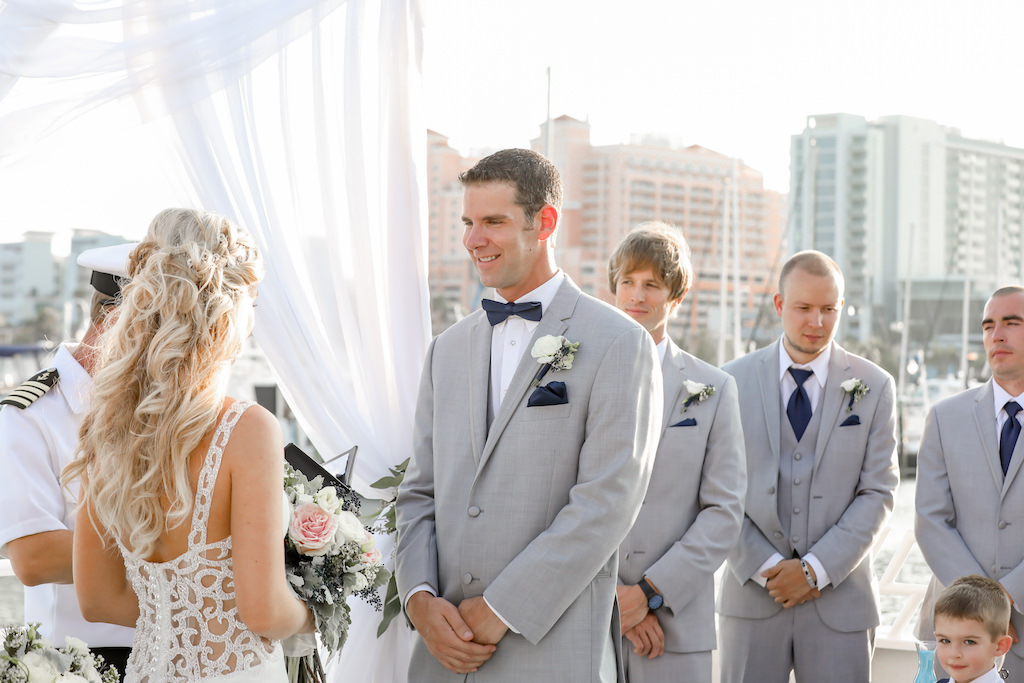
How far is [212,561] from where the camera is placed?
1.96 metres

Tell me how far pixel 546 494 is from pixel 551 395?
0.82 feet

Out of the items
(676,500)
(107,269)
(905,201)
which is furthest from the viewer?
(905,201)

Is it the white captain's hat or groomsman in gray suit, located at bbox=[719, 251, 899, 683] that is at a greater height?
the white captain's hat

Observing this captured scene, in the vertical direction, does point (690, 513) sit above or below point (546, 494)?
below

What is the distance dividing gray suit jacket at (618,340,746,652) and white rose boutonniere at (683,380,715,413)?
13 millimetres

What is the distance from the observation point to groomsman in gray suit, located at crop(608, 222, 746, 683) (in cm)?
299

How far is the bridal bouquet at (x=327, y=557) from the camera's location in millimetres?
2098

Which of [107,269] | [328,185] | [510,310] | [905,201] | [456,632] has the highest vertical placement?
[905,201]

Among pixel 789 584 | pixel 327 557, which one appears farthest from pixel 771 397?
pixel 327 557

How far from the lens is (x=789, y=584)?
131 inches

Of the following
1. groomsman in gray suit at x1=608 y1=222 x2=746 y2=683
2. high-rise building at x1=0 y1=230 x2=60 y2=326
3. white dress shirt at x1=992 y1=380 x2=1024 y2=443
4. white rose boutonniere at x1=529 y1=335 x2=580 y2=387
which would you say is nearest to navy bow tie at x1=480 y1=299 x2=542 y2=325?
white rose boutonniere at x1=529 y1=335 x2=580 y2=387

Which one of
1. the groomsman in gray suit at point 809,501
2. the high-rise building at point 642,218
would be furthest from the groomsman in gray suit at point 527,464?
the high-rise building at point 642,218

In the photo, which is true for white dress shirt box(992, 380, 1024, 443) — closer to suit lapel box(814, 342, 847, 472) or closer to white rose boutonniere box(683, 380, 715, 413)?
suit lapel box(814, 342, 847, 472)

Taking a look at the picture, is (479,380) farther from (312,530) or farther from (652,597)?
(652,597)
